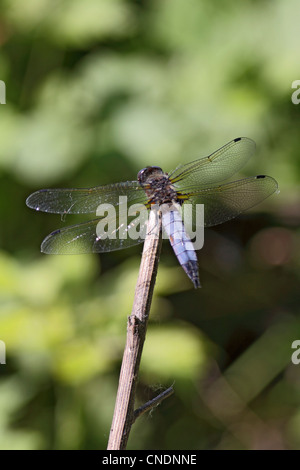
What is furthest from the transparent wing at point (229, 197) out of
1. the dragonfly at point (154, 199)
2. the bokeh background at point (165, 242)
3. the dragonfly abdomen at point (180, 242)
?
the bokeh background at point (165, 242)

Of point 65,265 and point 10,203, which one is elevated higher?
point 10,203

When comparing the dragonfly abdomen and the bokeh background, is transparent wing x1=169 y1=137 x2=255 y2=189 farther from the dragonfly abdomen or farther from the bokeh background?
the bokeh background

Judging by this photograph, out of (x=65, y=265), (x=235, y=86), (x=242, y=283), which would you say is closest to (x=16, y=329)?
(x=65, y=265)

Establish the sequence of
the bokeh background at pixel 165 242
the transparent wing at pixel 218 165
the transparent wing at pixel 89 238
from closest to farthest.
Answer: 1. the transparent wing at pixel 89 238
2. the transparent wing at pixel 218 165
3. the bokeh background at pixel 165 242

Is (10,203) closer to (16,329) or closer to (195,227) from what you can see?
(16,329)

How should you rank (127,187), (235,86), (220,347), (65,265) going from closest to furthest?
(127,187)
(65,265)
(235,86)
(220,347)

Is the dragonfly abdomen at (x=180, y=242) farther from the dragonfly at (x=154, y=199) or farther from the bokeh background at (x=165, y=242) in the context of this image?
the bokeh background at (x=165, y=242)
